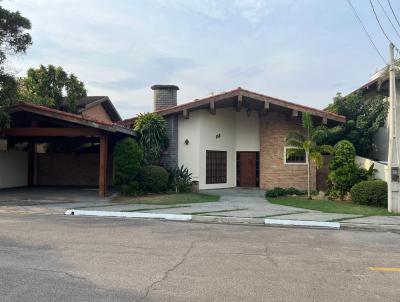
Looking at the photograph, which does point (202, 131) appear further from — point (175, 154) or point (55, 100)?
point (55, 100)

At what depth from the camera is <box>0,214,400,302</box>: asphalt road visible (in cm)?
505

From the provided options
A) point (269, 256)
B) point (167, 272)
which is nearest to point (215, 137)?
point (269, 256)

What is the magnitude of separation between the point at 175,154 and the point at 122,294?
14.9 meters

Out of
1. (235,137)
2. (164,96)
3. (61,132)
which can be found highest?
(164,96)

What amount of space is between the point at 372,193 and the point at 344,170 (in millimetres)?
2308

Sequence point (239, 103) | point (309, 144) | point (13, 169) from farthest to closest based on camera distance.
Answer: point (13, 169), point (239, 103), point (309, 144)

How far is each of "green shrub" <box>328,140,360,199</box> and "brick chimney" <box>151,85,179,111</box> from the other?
937 cm

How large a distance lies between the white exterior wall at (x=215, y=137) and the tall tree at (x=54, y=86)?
864cm

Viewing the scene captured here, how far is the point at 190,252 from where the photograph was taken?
24.2 ft

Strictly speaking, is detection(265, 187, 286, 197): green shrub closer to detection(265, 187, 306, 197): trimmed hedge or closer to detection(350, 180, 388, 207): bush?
detection(265, 187, 306, 197): trimmed hedge

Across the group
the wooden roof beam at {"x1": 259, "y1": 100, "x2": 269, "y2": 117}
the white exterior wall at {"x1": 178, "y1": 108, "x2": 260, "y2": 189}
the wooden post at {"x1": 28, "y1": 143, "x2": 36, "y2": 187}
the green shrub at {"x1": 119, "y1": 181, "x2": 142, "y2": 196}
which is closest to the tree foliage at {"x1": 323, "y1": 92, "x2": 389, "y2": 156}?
the wooden roof beam at {"x1": 259, "y1": 100, "x2": 269, "y2": 117}

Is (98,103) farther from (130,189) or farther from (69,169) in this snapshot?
(130,189)

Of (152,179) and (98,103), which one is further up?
(98,103)

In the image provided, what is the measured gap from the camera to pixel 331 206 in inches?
583
